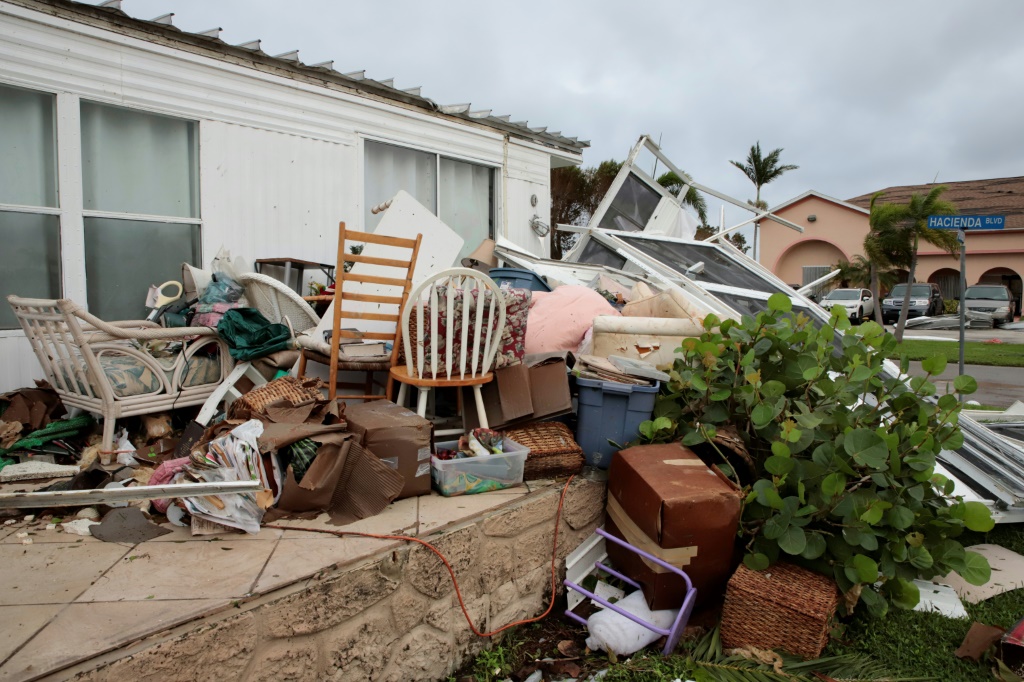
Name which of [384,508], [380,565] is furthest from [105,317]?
[380,565]

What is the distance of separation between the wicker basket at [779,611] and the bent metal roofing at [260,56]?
4.69 meters

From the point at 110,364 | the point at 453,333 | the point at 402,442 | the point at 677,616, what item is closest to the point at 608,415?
the point at 453,333

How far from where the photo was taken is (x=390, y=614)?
7.16 feet

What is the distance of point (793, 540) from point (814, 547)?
0.11 metres

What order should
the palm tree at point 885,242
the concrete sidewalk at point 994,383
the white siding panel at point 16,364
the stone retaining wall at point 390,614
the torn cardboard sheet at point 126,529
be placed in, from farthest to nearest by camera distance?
1. the palm tree at point 885,242
2. the concrete sidewalk at point 994,383
3. the white siding panel at point 16,364
4. the torn cardboard sheet at point 126,529
5. the stone retaining wall at point 390,614

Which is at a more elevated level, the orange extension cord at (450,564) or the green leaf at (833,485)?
the green leaf at (833,485)

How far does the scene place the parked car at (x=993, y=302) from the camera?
18828mm

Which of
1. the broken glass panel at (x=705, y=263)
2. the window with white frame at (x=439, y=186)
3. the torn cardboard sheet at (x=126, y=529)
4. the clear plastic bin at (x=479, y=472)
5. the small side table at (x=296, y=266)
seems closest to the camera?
the torn cardboard sheet at (x=126, y=529)

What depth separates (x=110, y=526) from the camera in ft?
7.51

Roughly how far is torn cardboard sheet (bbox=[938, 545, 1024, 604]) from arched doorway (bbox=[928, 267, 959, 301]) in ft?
85.3

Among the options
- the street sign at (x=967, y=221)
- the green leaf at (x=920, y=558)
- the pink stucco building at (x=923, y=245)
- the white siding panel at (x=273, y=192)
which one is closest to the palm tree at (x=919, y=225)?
the pink stucco building at (x=923, y=245)

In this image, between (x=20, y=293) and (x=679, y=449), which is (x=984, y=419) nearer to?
(x=679, y=449)

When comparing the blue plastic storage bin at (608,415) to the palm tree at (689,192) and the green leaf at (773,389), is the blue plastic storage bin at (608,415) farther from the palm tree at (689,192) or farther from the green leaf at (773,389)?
the palm tree at (689,192)

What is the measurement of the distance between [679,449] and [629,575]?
2.11ft
